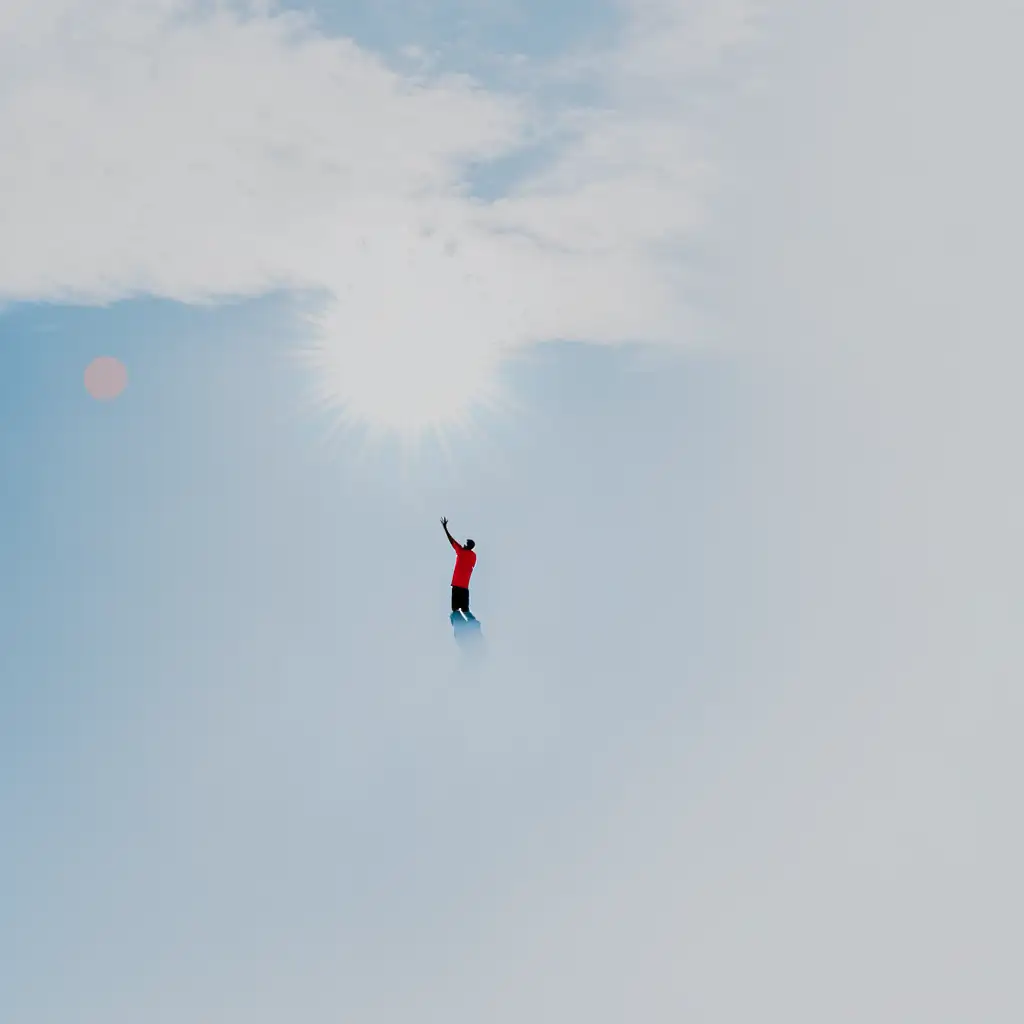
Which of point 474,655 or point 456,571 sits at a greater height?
point 456,571

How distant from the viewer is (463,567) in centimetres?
3969

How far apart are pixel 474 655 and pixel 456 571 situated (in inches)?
119

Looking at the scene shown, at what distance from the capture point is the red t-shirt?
3909cm

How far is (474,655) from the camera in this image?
39594 mm

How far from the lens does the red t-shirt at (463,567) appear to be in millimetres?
39094

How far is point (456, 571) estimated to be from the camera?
39.8 metres
